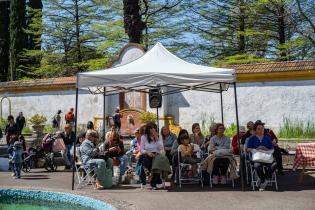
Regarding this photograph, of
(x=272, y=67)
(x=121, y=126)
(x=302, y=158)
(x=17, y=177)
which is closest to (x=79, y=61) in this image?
(x=121, y=126)

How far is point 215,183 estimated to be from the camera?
1097 cm

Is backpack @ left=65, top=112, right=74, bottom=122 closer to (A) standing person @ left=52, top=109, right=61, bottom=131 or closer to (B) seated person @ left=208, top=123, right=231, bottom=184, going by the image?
(A) standing person @ left=52, top=109, right=61, bottom=131

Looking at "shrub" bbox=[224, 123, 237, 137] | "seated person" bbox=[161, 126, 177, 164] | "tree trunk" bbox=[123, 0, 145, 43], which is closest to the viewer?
"seated person" bbox=[161, 126, 177, 164]

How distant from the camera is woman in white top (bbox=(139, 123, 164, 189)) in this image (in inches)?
415

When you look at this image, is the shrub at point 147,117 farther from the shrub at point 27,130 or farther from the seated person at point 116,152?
the seated person at point 116,152

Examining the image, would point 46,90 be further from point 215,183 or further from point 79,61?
point 215,183

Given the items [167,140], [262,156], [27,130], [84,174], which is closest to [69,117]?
[27,130]

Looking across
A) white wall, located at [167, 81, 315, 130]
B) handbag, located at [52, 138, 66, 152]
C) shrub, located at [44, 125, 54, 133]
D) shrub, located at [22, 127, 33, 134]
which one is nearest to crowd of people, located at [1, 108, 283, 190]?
handbag, located at [52, 138, 66, 152]

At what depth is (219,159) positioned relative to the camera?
10.7 m

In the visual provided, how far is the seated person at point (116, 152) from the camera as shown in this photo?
11.5m

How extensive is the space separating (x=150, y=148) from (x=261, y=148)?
7.57 ft

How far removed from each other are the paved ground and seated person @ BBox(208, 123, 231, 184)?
0.38m

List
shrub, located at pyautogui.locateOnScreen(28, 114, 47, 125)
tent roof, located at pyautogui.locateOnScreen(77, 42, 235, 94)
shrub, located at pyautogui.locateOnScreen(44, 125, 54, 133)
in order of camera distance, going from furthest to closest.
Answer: shrub, located at pyautogui.locateOnScreen(44, 125, 54, 133) → shrub, located at pyautogui.locateOnScreen(28, 114, 47, 125) → tent roof, located at pyautogui.locateOnScreen(77, 42, 235, 94)

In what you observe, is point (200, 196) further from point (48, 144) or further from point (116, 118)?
point (116, 118)
